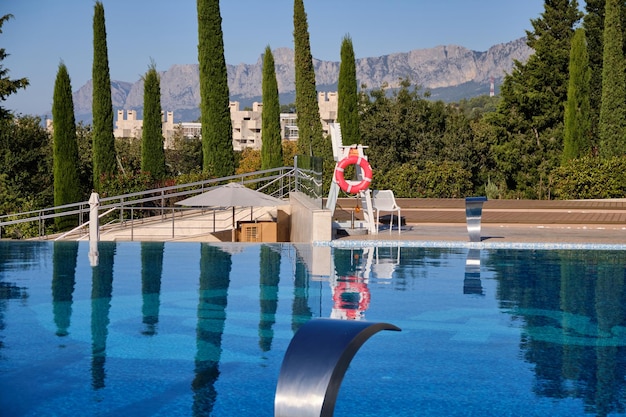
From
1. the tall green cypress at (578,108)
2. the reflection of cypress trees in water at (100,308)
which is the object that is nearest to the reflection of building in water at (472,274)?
the reflection of cypress trees in water at (100,308)

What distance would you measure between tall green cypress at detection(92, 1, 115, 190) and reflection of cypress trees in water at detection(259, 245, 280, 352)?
43.2ft

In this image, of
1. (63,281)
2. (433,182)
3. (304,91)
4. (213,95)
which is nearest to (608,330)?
(63,281)

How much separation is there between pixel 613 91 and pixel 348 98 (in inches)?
327

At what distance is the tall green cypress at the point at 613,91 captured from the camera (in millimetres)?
26828

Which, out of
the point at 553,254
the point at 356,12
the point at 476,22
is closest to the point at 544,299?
the point at 553,254

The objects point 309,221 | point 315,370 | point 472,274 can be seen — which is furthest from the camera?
point 309,221

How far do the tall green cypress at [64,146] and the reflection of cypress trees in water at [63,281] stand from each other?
10.4 m

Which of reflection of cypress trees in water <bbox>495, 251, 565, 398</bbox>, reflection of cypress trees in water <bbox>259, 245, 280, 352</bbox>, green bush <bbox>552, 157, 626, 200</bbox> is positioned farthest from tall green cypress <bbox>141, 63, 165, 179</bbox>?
reflection of cypress trees in water <bbox>495, 251, 565, 398</bbox>

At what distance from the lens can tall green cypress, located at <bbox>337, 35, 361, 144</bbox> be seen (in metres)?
28.3

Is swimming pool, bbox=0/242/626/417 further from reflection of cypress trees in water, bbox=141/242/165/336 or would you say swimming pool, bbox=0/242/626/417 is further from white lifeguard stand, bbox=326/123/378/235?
white lifeguard stand, bbox=326/123/378/235

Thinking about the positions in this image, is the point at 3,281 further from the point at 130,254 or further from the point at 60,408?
the point at 60,408

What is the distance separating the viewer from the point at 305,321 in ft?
29.1

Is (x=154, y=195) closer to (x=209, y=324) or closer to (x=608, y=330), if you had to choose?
(x=209, y=324)

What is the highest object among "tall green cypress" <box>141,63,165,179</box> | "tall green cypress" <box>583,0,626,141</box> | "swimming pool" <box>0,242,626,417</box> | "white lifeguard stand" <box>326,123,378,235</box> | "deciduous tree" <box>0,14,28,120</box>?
"tall green cypress" <box>583,0,626,141</box>
